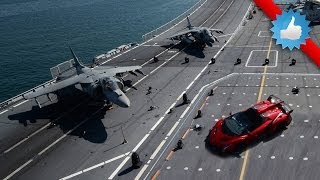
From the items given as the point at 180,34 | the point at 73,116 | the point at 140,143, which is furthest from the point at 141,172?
the point at 180,34

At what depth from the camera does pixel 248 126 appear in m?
29.2

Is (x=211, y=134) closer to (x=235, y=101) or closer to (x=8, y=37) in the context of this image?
(x=235, y=101)

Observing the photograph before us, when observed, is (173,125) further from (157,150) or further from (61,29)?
(61,29)

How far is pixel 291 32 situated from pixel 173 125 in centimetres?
1592

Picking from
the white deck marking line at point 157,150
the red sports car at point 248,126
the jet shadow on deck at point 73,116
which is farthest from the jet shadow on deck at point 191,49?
the white deck marking line at point 157,150

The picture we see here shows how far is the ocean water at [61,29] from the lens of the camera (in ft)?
260

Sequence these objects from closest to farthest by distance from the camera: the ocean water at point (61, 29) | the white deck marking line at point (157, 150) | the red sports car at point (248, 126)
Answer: the red sports car at point (248, 126) < the white deck marking line at point (157, 150) < the ocean water at point (61, 29)

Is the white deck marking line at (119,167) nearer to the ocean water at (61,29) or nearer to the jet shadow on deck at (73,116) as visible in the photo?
the jet shadow on deck at (73,116)

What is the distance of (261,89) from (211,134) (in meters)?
13.9

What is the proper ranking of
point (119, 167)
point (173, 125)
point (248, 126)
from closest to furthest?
point (119, 167) → point (248, 126) → point (173, 125)

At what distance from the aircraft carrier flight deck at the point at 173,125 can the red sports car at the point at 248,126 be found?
82cm

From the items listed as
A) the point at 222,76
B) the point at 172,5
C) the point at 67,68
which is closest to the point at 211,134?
the point at 222,76

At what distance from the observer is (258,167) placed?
2652cm

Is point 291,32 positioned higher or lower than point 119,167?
higher
